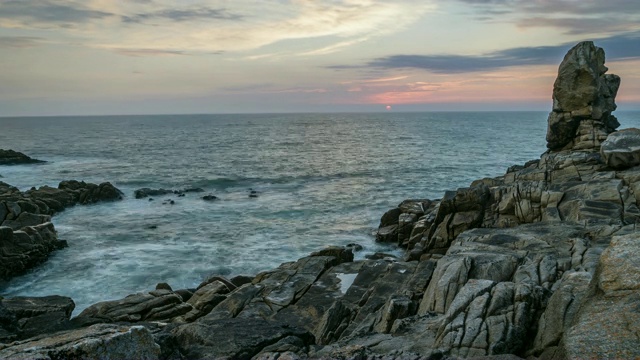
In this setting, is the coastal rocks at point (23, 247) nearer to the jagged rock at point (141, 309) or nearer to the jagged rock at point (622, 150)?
the jagged rock at point (141, 309)

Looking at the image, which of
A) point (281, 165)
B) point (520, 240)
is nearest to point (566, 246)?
point (520, 240)

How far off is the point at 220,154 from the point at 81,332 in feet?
350

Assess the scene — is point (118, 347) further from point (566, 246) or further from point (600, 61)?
point (600, 61)

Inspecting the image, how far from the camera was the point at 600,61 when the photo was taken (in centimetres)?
4284

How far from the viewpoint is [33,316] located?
2098 centimetres

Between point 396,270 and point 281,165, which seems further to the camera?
point 281,165

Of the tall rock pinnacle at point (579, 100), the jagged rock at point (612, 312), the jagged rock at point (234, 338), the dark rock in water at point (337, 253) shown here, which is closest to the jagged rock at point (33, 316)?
the jagged rock at point (234, 338)

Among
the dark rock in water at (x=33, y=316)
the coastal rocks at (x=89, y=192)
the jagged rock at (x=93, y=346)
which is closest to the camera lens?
the jagged rock at (x=93, y=346)

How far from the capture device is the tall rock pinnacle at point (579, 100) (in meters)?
40.7

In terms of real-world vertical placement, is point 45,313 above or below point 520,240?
below

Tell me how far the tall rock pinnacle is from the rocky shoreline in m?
0.12

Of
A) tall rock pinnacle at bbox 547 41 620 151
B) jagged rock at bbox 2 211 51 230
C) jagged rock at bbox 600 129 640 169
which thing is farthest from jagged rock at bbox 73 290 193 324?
tall rock pinnacle at bbox 547 41 620 151

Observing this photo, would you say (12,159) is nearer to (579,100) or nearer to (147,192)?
(147,192)

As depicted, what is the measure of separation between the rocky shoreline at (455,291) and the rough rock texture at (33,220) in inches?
8.2
